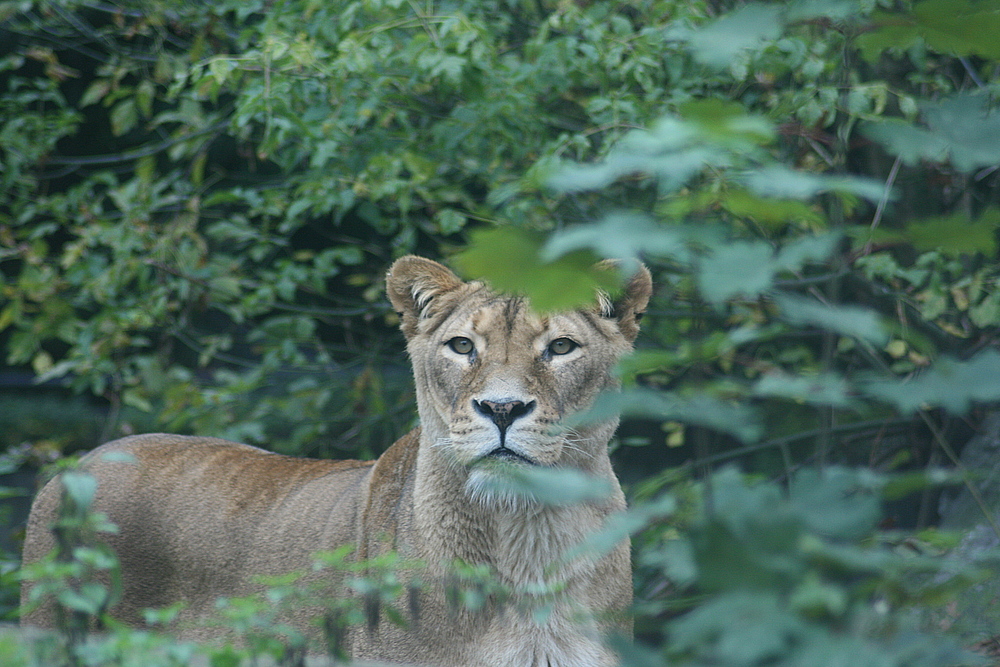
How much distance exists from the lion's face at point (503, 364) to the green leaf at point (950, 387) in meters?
1.46

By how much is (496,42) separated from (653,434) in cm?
278

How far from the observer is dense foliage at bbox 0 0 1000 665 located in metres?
1.18

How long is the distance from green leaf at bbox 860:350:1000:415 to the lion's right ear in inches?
81.1

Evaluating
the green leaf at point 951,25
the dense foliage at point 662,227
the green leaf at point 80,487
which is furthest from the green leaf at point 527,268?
the green leaf at point 80,487

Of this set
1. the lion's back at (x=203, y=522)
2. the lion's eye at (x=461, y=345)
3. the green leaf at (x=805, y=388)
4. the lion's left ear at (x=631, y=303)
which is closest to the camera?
the green leaf at (x=805, y=388)

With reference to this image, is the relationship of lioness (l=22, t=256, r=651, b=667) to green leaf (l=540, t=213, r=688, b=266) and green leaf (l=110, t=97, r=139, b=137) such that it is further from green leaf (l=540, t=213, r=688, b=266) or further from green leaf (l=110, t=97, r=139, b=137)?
green leaf (l=110, t=97, r=139, b=137)

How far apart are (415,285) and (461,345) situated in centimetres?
34

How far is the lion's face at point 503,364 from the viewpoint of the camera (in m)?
2.71

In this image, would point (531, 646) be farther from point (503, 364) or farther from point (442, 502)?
point (503, 364)

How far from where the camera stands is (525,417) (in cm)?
270

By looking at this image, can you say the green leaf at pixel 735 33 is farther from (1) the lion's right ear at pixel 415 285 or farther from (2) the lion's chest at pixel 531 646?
(1) the lion's right ear at pixel 415 285

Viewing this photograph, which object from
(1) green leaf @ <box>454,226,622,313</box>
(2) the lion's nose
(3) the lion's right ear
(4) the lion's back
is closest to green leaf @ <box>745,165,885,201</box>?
(1) green leaf @ <box>454,226,622,313</box>

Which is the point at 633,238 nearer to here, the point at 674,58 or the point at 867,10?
the point at 867,10

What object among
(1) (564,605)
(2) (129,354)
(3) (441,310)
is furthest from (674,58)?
(2) (129,354)
